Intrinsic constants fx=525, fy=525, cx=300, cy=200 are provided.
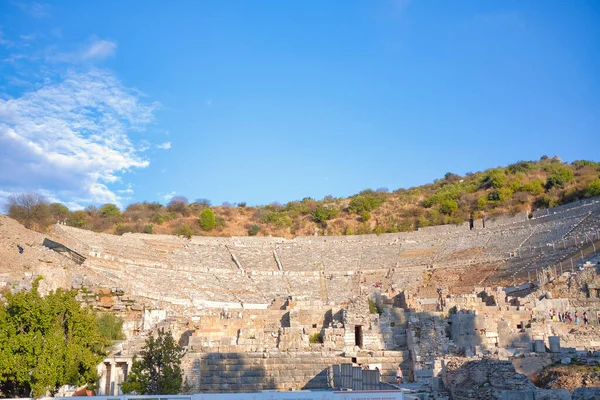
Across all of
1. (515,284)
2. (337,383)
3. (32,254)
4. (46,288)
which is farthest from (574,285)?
(32,254)

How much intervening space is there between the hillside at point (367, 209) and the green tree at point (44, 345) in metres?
41.1

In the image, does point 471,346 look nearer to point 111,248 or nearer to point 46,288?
point 46,288

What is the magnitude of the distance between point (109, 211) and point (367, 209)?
32.7 metres

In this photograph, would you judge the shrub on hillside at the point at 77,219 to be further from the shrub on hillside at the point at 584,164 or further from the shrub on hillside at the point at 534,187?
the shrub on hillside at the point at 584,164

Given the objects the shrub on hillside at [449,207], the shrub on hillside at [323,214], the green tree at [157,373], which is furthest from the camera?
the shrub on hillside at [323,214]

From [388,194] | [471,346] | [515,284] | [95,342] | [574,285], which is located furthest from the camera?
[388,194]

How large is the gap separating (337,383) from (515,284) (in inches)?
864

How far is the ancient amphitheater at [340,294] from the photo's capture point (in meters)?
15.5

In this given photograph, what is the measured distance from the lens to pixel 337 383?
12781 millimetres

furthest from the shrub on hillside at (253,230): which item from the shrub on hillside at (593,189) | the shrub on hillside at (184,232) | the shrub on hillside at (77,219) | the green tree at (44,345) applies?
the green tree at (44,345)

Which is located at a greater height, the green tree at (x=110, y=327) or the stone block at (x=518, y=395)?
the green tree at (x=110, y=327)

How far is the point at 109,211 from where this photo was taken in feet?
218

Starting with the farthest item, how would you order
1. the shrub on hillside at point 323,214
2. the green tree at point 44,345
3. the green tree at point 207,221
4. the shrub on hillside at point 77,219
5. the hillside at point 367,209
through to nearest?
1. the shrub on hillside at point 323,214
2. the green tree at point 207,221
3. the shrub on hillside at point 77,219
4. the hillside at point 367,209
5. the green tree at point 44,345

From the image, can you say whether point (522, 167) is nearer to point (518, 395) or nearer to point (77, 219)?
point (77, 219)
